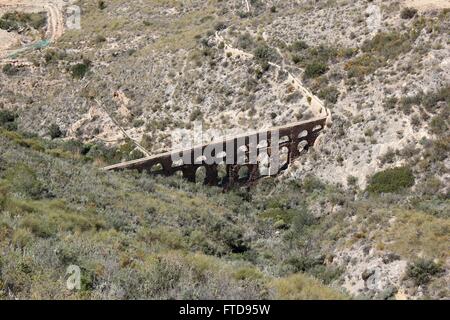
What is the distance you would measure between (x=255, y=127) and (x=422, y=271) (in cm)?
2280

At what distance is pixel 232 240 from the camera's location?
21.5 meters

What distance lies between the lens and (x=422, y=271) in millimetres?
16859

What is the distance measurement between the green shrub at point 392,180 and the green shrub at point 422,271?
1119 centimetres

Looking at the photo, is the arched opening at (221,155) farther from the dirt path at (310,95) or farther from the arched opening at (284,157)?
the dirt path at (310,95)

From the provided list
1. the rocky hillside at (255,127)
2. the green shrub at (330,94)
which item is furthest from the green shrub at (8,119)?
the green shrub at (330,94)

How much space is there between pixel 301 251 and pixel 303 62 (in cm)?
2212

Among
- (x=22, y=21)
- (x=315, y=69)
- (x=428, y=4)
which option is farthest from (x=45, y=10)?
(x=428, y=4)

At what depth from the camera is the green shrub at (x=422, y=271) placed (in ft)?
54.5

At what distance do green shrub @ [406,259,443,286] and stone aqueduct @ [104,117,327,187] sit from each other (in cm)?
1880

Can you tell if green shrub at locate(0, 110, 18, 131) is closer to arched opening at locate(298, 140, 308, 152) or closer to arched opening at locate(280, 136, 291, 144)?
arched opening at locate(280, 136, 291, 144)

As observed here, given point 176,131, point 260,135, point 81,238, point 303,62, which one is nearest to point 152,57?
point 176,131

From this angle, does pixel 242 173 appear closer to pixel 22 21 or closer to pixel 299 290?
pixel 299 290

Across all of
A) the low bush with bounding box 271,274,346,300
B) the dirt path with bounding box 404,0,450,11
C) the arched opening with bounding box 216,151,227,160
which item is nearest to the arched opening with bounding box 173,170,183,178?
the arched opening with bounding box 216,151,227,160
